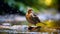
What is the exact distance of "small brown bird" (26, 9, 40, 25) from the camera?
1.82 m

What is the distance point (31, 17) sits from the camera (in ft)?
5.99

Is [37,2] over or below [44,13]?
over

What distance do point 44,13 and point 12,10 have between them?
1.40 feet

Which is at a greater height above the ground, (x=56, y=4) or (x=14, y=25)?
(x=56, y=4)

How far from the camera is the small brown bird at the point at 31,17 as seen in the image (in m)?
1.82

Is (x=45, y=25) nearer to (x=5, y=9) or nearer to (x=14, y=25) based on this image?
(x=14, y=25)

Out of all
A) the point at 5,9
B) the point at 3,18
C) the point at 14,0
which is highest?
the point at 14,0

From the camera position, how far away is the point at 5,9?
185 centimetres

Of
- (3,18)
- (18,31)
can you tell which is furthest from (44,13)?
(3,18)

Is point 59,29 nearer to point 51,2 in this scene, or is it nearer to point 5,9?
point 51,2

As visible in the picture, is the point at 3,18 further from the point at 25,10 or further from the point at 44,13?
the point at 44,13

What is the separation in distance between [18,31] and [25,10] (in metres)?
0.29

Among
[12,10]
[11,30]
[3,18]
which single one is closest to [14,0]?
[12,10]

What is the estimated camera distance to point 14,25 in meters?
1.84
